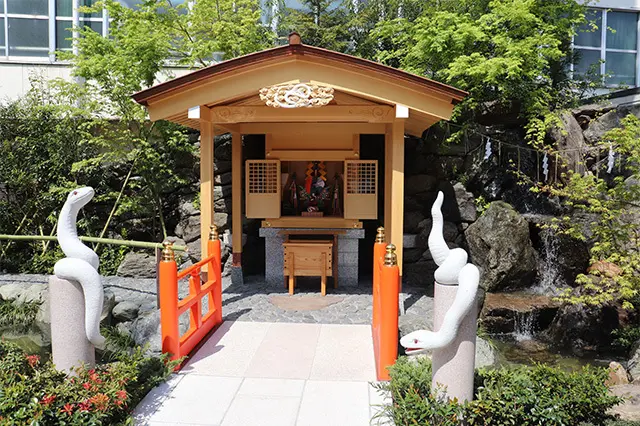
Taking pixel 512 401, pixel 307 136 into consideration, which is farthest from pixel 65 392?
pixel 307 136

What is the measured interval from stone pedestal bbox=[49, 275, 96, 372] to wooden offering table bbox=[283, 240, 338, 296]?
451 centimetres

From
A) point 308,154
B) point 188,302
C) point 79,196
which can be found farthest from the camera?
point 308,154

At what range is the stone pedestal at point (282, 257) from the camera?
30.2 ft

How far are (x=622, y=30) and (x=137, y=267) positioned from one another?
15.7m

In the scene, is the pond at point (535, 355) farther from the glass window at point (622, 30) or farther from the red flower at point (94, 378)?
the glass window at point (622, 30)

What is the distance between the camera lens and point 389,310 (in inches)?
202

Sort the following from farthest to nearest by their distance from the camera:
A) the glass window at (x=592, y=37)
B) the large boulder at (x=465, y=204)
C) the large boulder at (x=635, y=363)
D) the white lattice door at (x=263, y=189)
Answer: the glass window at (x=592, y=37) → the large boulder at (x=465, y=204) → the white lattice door at (x=263, y=189) → the large boulder at (x=635, y=363)

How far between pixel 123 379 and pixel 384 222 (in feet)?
23.0

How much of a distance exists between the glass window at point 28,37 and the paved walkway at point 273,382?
35.1 feet

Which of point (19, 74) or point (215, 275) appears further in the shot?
point (19, 74)

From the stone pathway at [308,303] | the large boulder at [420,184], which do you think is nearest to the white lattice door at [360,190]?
the stone pathway at [308,303]

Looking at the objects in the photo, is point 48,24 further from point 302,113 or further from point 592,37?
point 592,37

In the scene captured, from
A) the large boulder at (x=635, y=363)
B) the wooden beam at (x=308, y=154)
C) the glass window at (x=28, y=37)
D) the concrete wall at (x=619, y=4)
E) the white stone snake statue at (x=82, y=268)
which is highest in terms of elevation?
the concrete wall at (x=619, y=4)

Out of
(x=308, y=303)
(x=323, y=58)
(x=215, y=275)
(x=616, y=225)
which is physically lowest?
(x=308, y=303)
